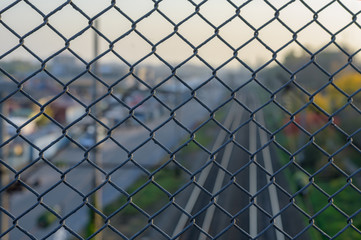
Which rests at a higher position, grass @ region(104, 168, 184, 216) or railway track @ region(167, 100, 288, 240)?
grass @ region(104, 168, 184, 216)

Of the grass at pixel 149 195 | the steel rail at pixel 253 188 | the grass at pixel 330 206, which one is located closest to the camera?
the steel rail at pixel 253 188

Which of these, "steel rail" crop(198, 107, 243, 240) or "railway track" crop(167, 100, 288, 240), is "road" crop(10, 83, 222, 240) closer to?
"railway track" crop(167, 100, 288, 240)

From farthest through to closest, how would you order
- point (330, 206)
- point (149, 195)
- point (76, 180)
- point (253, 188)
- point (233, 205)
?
1. point (76, 180)
2. point (149, 195)
3. point (253, 188)
4. point (233, 205)
5. point (330, 206)

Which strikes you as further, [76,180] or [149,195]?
[76,180]

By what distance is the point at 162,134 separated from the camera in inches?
1056

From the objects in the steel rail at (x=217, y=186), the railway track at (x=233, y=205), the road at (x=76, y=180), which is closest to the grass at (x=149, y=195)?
the road at (x=76, y=180)

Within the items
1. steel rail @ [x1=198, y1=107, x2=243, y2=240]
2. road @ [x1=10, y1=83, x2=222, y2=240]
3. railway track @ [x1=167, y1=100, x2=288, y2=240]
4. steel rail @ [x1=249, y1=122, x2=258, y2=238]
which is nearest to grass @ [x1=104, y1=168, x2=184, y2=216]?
road @ [x1=10, y1=83, x2=222, y2=240]

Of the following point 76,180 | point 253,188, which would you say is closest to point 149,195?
point 253,188

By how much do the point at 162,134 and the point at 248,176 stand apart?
12.3 m

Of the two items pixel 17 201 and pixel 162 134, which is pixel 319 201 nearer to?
pixel 17 201

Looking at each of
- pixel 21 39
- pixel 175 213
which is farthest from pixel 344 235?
pixel 21 39

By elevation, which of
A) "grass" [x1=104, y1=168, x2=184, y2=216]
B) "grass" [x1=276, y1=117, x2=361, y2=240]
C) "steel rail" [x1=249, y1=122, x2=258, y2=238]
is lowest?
"grass" [x1=276, y1=117, x2=361, y2=240]

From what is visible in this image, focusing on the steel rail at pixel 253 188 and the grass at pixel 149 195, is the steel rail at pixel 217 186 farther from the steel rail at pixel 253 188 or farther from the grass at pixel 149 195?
the grass at pixel 149 195

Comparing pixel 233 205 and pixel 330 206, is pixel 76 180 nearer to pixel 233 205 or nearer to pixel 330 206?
pixel 233 205
